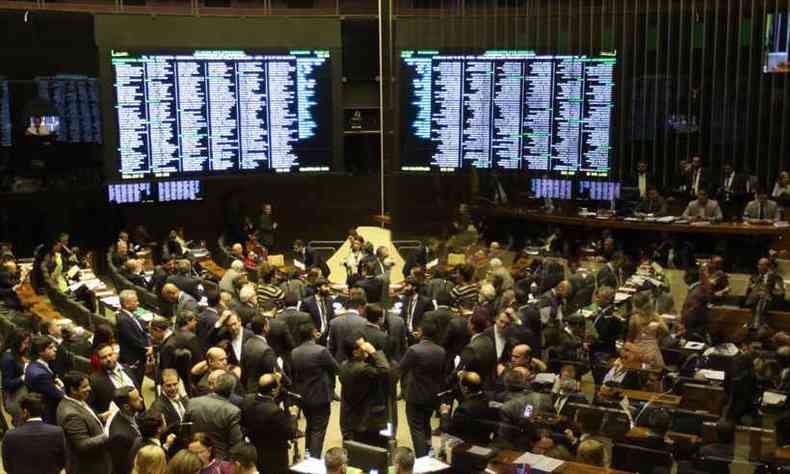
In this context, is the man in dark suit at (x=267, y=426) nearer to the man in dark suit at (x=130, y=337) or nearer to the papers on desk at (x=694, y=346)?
the man in dark suit at (x=130, y=337)

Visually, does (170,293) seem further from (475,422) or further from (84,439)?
(475,422)

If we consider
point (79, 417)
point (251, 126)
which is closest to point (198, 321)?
point (79, 417)

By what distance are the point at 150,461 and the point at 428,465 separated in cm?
183

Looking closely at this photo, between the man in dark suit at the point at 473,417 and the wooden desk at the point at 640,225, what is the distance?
818cm

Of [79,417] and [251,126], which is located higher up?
[251,126]

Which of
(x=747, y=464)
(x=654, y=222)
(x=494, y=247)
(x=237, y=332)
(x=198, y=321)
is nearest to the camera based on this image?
(x=747, y=464)

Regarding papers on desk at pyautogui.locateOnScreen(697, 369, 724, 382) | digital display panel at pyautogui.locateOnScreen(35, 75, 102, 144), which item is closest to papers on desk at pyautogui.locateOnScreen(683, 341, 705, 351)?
papers on desk at pyautogui.locateOnScreen(697, 369, 724, 382)

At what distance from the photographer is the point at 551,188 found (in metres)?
16.5

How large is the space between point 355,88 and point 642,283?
8.00m

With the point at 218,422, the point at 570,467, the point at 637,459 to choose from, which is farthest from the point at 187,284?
the point at 637,459

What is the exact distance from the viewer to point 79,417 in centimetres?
688

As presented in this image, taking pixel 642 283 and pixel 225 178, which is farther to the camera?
pixel 225 178

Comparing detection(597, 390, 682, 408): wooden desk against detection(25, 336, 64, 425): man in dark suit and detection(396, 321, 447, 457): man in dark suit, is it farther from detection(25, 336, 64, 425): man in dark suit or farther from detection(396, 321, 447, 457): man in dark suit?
detection(25, 336, 64, 425): man in dark suit

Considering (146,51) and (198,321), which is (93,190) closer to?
(146,51)
